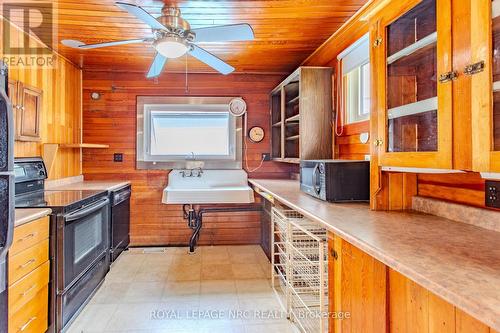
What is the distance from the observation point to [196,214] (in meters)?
3.76

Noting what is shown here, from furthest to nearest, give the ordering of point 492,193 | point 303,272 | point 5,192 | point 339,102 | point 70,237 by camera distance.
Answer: point 339,102
point 303,272
point 70,237
point 5,192
point 492,193

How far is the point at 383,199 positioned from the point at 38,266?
198cm

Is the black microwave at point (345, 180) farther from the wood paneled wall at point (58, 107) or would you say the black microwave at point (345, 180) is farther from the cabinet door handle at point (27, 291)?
the wood paneled wall at point (58, 107)

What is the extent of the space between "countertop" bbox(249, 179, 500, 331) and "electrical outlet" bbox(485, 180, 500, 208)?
11 centimetres

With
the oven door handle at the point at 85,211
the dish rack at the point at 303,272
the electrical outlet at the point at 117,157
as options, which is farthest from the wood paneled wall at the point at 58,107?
the dish rack at the point at 303,272

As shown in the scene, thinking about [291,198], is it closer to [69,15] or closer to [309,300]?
[309,300]

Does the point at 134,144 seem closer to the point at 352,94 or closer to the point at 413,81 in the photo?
the point at 352,94

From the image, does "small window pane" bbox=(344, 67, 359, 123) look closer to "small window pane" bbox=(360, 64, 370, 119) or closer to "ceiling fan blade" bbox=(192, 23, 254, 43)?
"small window pane" bbox=(360, 64, 370, 119)

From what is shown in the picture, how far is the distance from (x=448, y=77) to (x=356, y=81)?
61.2 inches

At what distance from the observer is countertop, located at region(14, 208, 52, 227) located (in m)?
1.63

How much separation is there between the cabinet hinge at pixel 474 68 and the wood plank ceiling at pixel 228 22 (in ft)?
4.46

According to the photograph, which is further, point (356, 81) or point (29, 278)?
point (356, 81)

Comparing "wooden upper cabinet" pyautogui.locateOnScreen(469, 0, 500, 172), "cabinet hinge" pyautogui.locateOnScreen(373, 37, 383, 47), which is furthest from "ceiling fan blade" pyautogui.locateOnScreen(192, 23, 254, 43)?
"wooden upper cabinet" pyautogui.locateOnScreen(469, 0, 500, 172)

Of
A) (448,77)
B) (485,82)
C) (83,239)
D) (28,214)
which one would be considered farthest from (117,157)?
(485,82)
